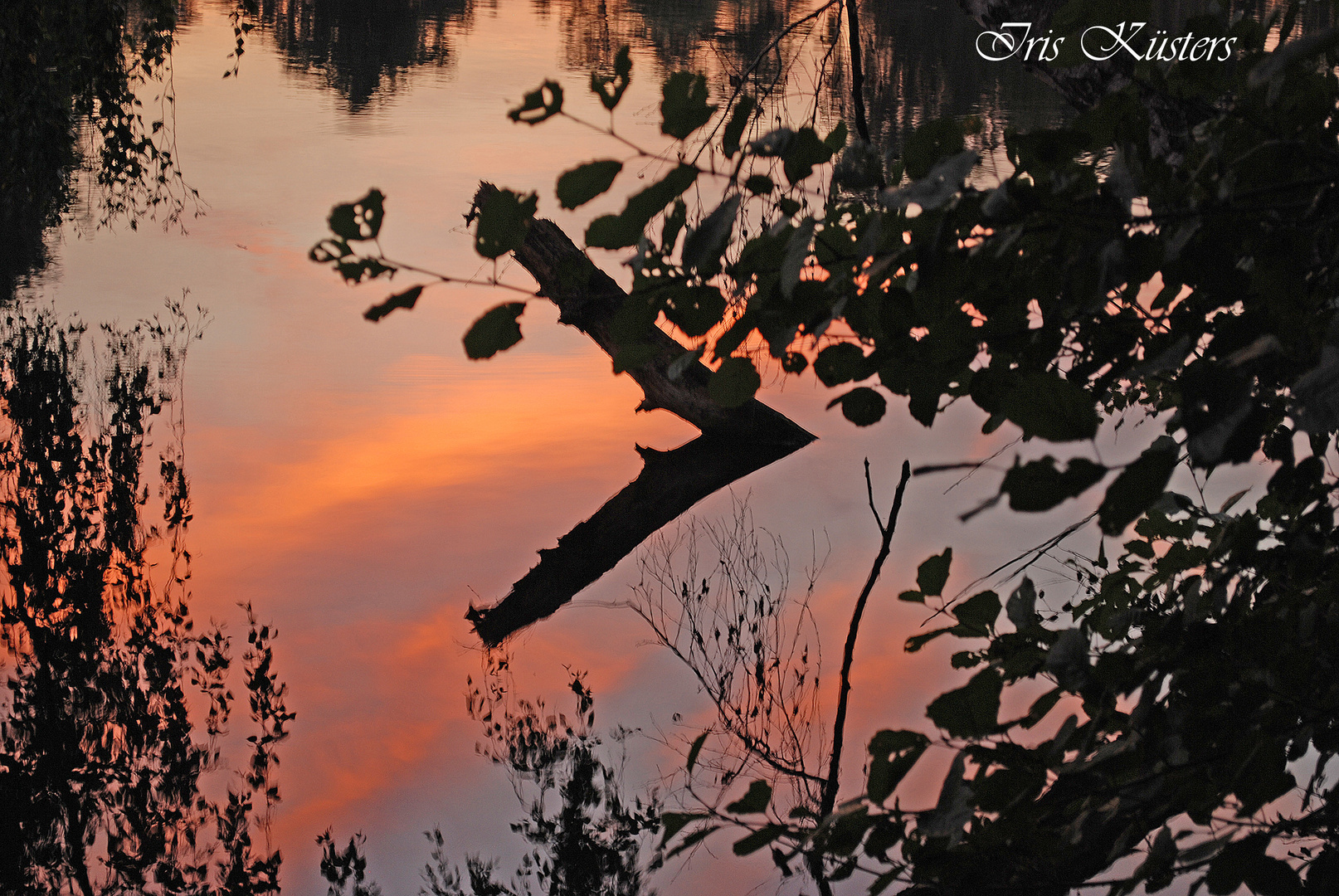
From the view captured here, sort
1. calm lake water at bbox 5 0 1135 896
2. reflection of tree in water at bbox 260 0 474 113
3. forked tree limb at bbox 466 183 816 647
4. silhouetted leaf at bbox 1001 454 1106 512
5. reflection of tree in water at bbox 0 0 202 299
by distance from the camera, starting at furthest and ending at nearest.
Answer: reflection of tree in water at bbox 260 0 474 113
reflection of tree in water at bbox 0 0 202 299
forked tree limb at bbox 466 183 816 647
calm lake water at bbox 5 0 1135 896
silhouetted leaf at bbox 1001 454 1106 512

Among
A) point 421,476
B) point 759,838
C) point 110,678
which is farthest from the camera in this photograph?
point 421,476

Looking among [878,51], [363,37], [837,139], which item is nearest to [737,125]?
[837,139]

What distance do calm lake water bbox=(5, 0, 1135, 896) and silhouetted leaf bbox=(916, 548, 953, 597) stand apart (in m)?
0.13

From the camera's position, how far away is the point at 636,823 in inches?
128

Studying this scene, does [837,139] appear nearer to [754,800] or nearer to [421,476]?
[754,800]

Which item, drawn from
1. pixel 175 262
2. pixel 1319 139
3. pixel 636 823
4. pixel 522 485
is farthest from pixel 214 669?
pixel 175 262

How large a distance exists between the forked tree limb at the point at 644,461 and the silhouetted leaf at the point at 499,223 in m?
3.65

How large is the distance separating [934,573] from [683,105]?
570mm

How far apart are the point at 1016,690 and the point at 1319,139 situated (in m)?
3.05

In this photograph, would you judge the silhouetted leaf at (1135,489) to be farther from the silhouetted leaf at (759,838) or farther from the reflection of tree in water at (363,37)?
the reflection of tree in water at (363,37)

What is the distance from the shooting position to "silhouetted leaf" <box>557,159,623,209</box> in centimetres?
86

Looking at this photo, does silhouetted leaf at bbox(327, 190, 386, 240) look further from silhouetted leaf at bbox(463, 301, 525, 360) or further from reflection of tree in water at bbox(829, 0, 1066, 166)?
reflection of tree in water at bbox(829, 0, 1066, 166)

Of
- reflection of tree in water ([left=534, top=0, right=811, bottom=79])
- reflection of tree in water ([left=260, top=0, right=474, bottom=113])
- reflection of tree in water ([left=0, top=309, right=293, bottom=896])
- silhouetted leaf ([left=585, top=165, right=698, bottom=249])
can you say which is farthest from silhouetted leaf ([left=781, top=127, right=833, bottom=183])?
reflection of tree in water ([left=260, top=0, right=474, bottom=113])

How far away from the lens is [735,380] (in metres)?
1.00
